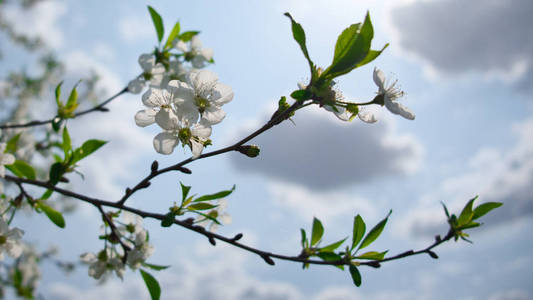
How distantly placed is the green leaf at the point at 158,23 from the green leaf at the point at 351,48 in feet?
4.98

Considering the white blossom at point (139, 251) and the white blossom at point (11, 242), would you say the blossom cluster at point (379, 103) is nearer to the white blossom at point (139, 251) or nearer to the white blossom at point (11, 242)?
the white blossom at point (139, 251)

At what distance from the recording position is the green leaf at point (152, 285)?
166 centimetres

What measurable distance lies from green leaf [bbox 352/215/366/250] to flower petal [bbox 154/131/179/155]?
2.40ft

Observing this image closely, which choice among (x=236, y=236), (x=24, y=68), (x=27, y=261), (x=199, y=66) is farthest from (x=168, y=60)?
(x=24, y=68)

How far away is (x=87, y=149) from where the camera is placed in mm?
1638

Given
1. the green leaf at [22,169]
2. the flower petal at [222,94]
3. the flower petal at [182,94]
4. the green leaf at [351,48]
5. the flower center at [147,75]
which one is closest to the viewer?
the green leaf at [351,48]

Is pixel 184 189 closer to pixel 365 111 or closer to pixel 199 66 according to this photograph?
pixel 365 111

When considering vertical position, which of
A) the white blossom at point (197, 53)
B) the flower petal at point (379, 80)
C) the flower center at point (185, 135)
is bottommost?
the flower center at point (185, 135)

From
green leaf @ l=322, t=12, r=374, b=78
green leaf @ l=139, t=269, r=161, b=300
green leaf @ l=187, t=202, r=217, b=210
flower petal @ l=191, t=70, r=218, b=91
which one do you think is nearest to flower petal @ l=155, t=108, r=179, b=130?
flower petal @ l=191, t=70, r=218, b=91

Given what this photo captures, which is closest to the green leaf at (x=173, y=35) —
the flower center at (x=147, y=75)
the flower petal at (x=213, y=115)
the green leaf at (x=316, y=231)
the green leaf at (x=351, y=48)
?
the flower center at (x=147, y=75)

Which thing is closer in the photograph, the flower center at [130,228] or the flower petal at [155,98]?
the flower petal at [155,98]

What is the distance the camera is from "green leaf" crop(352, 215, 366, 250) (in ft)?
5.06

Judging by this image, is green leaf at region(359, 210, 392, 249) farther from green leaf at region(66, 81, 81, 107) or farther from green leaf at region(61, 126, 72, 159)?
green leaf at region(66, 81, 81, 107)

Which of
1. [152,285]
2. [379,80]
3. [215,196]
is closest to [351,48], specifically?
[379,80]
